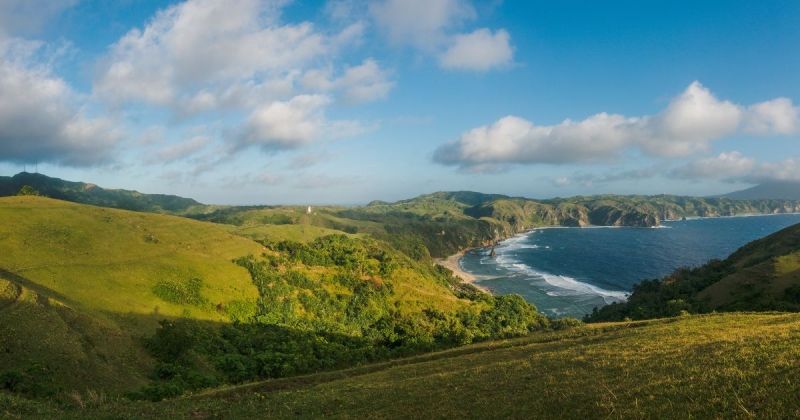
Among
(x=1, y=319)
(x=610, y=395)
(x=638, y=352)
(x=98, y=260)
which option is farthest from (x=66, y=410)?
(x=98, y=260)

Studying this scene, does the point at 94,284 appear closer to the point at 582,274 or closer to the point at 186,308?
the point at 186,308

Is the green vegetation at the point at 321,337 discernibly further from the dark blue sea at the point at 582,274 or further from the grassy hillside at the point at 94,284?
the dark blue sea at the point at 582,274

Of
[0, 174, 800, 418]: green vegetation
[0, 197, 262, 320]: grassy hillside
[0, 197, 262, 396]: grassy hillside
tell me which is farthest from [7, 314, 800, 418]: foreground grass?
[0, 197, 262, 320]: grassy hillside

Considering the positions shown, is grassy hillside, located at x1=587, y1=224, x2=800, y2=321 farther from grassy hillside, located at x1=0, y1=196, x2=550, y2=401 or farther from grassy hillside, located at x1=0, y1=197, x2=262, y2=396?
grassy hillside, located at x1=0, y1=197, x2=262, y2=396

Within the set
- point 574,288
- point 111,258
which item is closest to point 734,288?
point 574,288

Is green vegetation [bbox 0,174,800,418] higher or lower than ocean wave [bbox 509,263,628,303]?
higher

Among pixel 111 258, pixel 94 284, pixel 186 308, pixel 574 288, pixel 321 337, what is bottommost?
pixel 574 288
